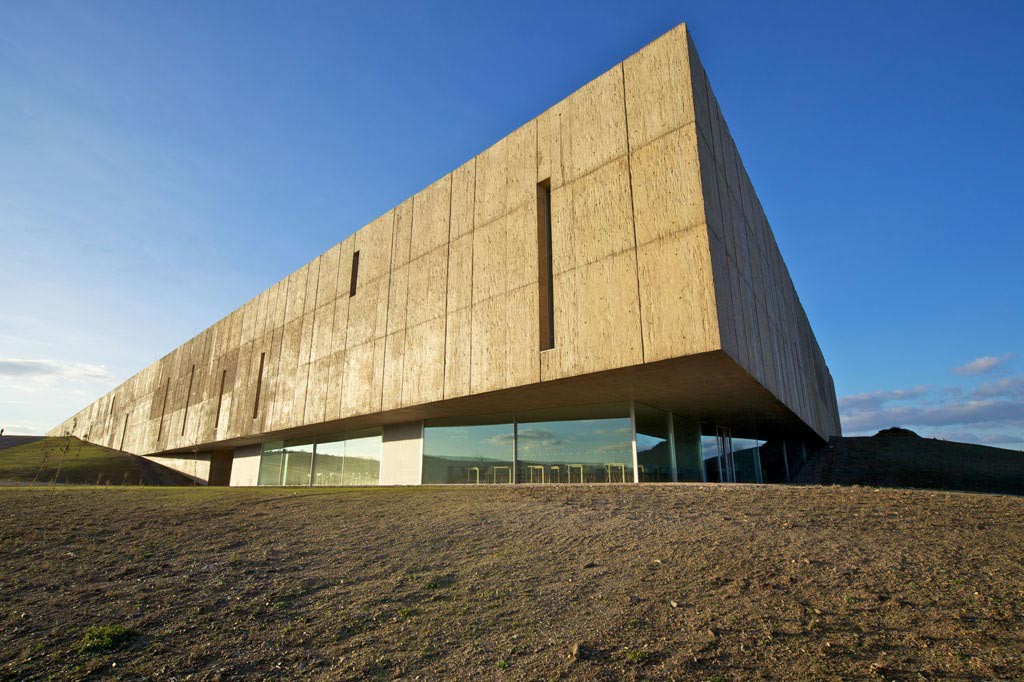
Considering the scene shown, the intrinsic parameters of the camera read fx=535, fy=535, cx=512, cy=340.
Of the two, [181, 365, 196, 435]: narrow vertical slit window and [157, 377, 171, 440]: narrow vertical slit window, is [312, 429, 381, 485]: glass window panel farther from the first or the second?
[157, 377, 171, 440]: narrow vertical slit window

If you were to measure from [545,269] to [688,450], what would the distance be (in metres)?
8.28

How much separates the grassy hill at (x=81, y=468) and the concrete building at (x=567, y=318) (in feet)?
46.4

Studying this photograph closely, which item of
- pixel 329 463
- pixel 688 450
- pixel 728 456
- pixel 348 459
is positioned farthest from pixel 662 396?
pixel 329 463

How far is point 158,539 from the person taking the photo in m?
8.45

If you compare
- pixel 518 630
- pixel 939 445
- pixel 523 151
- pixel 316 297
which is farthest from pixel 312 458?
pixel 939 445

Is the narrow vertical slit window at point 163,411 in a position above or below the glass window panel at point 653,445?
above

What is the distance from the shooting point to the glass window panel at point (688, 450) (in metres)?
17.3

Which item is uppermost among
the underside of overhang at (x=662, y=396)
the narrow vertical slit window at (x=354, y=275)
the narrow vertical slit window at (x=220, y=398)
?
the narrow vertical slit window at (x=354, y=275)

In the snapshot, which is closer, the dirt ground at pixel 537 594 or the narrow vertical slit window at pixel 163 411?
the dirt ground at pixel 537 594

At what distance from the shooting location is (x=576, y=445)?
54.5 feet

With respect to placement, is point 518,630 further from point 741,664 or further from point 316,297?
point 316,297

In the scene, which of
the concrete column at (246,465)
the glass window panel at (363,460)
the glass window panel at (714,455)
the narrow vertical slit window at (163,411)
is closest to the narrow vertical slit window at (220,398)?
the concrete column at (246,465)

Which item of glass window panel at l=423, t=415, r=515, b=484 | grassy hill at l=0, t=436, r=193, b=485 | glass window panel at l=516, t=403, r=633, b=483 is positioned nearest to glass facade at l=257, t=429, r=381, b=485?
glass window panel at l=423, t=415, r=515, b=484

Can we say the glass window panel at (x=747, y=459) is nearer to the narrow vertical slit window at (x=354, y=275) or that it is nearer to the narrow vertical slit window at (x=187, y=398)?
the narrow vertical slit window at (x=354, y=275)
